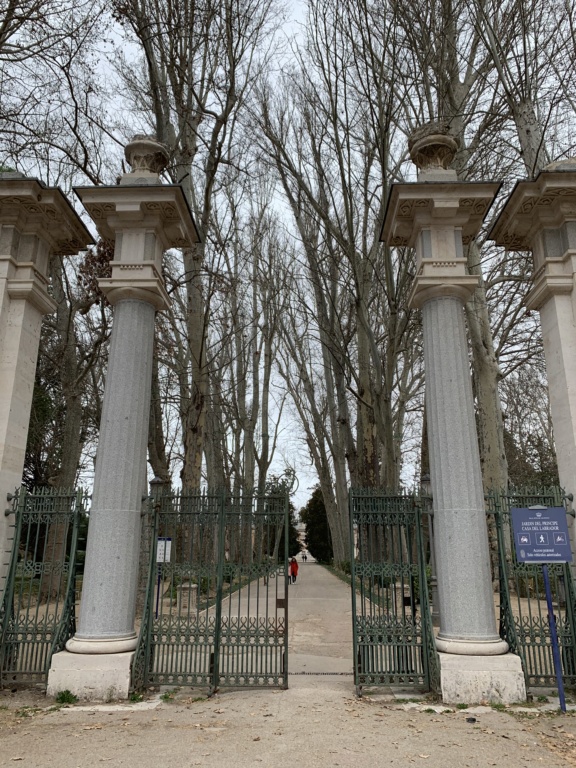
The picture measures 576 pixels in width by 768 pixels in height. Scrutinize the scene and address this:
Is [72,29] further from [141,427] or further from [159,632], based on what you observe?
[159,632]

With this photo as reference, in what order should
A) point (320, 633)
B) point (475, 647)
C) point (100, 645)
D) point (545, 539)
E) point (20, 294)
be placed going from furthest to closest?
point (320, 633)
point (20, 294)
point (100, 645)
point (475, 647)
point (545, 539)

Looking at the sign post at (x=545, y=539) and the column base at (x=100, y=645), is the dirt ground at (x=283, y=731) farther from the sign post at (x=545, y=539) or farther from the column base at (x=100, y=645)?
the sign post at (x=545, y=539)

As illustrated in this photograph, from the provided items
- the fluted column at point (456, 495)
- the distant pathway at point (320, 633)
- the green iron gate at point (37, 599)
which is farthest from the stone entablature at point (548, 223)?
the green iron gate at point (37, 599)

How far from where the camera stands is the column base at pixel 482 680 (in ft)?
20.8

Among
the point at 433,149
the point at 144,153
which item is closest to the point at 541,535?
the point at 433,149

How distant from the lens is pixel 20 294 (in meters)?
8.10

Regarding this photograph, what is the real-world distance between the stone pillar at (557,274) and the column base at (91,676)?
564cm

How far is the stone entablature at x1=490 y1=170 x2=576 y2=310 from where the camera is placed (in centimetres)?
757

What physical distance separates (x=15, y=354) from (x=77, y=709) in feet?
14.8

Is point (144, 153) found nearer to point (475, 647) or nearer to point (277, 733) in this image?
point (277, 733)

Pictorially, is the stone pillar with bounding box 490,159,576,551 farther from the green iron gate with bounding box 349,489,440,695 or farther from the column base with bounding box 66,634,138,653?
the column base with bounding box 66,634,138,653

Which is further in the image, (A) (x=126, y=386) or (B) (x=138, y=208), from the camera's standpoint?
(B) (x=138, y=208)

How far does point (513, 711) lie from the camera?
6.11 meters

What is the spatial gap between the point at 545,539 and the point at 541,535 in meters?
0.06
